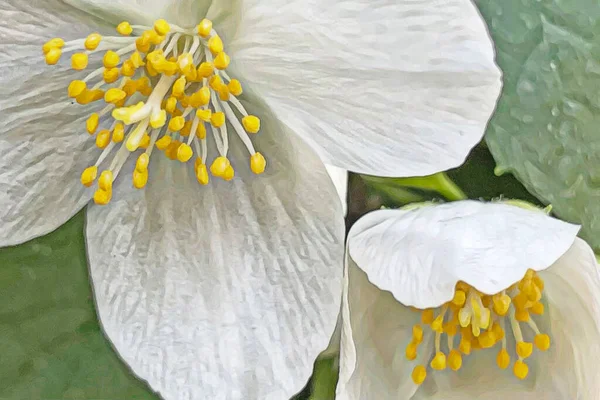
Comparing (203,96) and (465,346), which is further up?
(203,96)

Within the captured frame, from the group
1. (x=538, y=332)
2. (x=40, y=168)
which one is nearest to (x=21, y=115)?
(x=40, y=168)

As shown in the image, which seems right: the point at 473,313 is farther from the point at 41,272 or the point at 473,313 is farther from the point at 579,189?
the point at 41,272

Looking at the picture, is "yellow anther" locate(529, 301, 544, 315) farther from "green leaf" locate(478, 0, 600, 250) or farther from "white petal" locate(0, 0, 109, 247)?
"white petal" locate(0, 0, 109, 247)

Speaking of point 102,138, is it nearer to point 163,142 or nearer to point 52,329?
point 163,142

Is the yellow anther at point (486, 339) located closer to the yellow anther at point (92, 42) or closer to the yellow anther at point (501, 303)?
the yellow anther at point (501, 303)

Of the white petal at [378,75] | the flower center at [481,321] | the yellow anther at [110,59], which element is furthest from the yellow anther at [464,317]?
the yellow anther at [110,59]

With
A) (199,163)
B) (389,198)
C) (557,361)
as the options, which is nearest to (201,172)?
(199,163)

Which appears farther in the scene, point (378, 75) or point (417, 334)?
point (417, 334)
